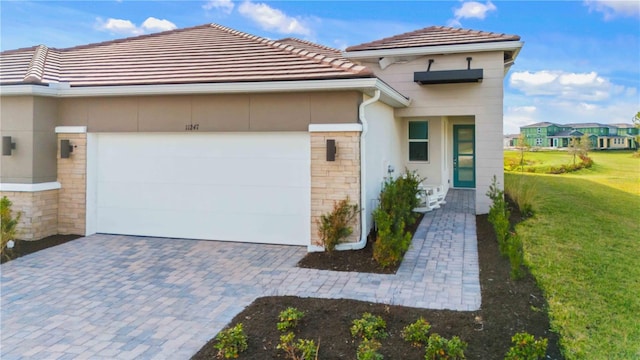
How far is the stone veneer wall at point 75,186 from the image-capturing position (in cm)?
918

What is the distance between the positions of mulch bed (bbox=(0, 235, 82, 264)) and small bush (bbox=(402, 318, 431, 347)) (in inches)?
294

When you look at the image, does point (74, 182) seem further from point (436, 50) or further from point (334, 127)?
point (436, 50)

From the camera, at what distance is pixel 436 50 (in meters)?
11.5

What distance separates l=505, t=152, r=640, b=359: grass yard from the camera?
4.51 metres

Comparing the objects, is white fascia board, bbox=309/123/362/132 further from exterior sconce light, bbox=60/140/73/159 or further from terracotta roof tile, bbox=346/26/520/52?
exterior sconce light, bbox=60/140/73/159

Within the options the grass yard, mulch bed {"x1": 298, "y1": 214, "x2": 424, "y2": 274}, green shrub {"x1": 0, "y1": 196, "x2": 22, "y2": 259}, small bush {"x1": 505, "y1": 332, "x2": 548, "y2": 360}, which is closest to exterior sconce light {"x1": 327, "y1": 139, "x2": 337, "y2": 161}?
mulch bed {"x1": 298, "y1": 214, "x2": 424, "y2": 274}

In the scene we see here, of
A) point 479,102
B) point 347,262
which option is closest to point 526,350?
point 347,262

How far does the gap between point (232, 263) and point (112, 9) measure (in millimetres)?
8711

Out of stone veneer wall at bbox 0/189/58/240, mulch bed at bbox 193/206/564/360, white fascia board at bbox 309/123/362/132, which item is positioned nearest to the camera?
mulch bed at bbox 193/206/564/360

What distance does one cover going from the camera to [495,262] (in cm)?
704

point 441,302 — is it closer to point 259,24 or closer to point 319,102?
point 319,102

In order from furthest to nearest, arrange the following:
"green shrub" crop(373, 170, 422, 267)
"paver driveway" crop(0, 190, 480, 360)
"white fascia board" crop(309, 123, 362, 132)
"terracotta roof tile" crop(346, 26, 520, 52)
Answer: "terracotta roof tile" crop(346, 26, 520, 52)
"white fascia board" crop(309, 123, 362, 132)
"green shrub" crop(373, 170, 422, 267)
"paver driveway" crop(0, 190, 480, 360)

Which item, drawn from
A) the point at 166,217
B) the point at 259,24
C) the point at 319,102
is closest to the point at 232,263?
the point at 166,217

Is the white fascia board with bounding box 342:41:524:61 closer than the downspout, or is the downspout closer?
the downspout
